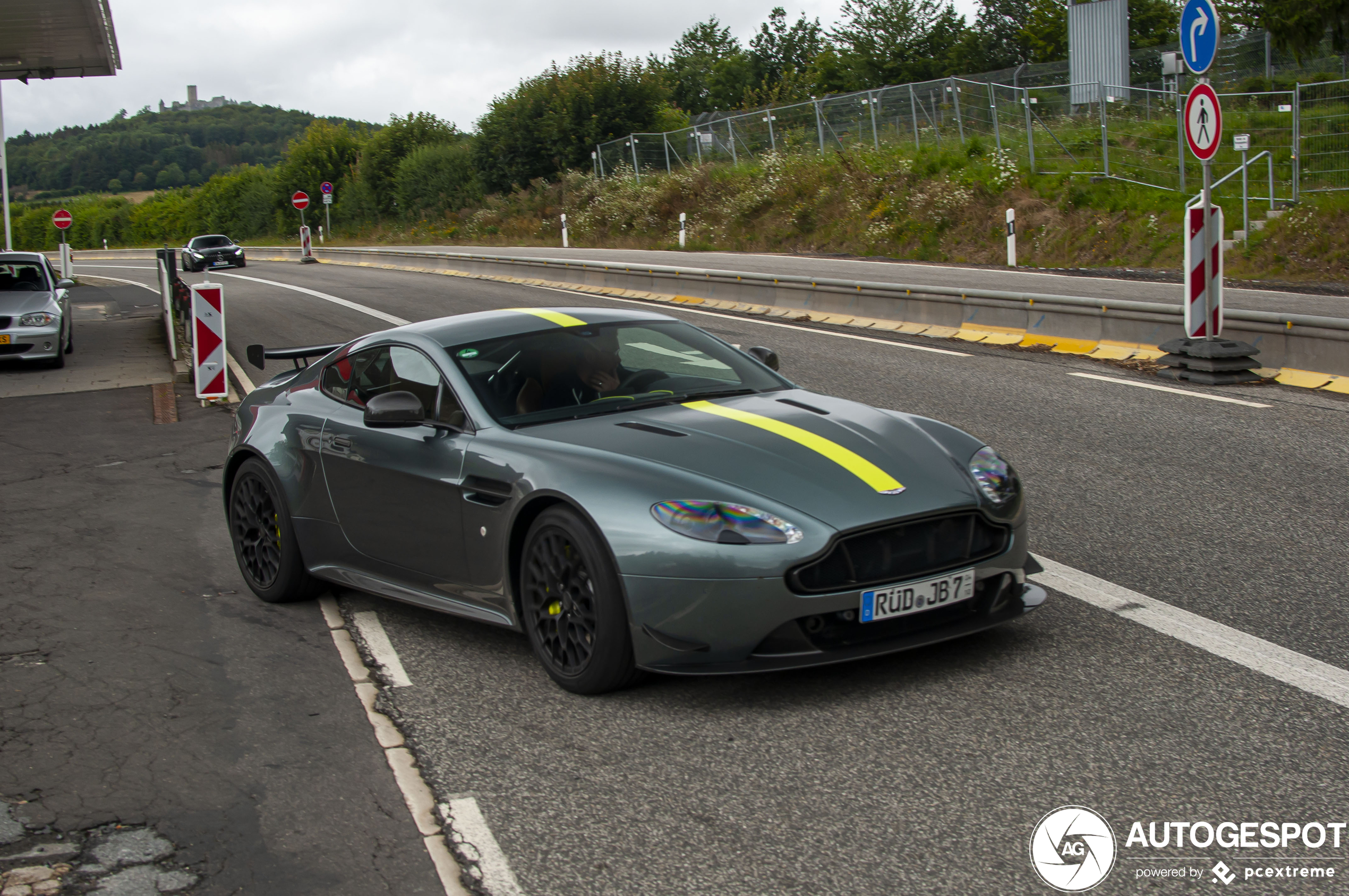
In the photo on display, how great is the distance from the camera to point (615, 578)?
13.1 feet

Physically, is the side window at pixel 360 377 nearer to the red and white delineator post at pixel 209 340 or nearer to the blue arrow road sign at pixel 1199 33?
the red and white delineator post at pixel 209 340

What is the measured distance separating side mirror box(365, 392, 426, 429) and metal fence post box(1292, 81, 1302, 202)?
20.9 m

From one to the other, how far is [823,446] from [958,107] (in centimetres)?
2896

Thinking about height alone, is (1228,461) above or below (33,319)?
below

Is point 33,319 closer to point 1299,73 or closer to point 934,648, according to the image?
point 934,648

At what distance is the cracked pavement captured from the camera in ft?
11.0

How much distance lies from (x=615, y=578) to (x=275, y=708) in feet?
4.67

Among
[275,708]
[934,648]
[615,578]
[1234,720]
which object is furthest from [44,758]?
[1234,720]

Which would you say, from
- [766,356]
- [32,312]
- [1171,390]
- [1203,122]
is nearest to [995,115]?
[1203,122]

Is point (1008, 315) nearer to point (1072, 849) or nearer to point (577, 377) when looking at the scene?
point (577, 377)

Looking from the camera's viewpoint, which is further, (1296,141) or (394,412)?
(1296,141)

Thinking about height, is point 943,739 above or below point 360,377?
below

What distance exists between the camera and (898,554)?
397 centimetres

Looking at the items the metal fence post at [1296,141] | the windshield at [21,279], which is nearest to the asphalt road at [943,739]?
the windshield at [21,279]
